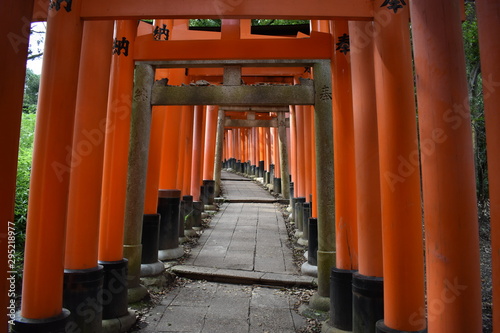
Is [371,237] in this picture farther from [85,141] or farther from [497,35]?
[85,141]

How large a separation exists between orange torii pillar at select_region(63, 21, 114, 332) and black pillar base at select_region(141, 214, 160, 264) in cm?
197

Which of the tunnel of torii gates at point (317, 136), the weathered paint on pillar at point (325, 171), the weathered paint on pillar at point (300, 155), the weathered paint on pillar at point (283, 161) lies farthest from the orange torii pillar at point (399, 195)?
the weathered paint on pillar at point (283, 161)

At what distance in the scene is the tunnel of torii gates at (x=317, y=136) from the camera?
5.53ft

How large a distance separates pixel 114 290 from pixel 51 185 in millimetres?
1591

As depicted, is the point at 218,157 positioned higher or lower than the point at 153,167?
higher

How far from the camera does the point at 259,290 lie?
191 inches

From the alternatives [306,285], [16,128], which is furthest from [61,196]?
[306,285]

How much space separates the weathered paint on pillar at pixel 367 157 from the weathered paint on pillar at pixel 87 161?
2145mm

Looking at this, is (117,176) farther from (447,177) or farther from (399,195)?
(447,177)

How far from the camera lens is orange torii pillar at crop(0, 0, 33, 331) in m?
1.55

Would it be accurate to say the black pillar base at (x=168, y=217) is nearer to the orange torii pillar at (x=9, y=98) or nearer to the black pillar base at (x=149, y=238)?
the black pillar base at (x=149, y=238)

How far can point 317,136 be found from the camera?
412 centimetres

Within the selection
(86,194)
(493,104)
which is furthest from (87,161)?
(493,104)

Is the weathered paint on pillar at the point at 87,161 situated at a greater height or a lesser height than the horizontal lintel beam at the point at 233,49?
lesser
